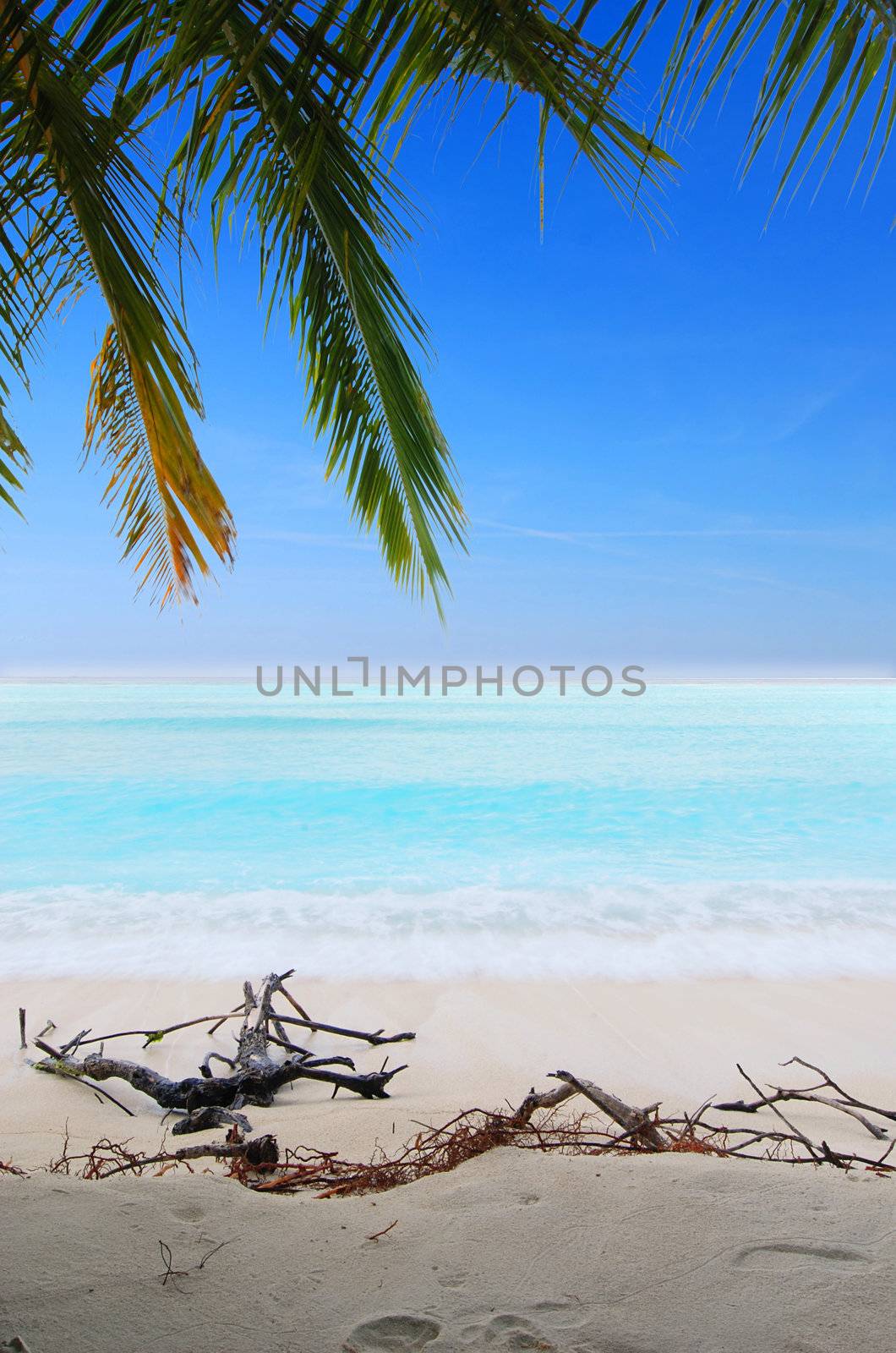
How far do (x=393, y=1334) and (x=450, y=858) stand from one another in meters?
6.36

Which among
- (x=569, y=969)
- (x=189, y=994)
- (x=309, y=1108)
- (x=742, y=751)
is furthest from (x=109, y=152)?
(x=742, y=751)

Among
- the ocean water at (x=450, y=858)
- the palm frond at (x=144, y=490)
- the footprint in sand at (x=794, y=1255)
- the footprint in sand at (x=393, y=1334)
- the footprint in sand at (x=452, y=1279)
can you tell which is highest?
the palm frond at (x=144, y=490)

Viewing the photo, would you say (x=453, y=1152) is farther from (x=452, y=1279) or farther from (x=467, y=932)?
(x=467, y=932)

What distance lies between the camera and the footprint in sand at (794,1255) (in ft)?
4.36

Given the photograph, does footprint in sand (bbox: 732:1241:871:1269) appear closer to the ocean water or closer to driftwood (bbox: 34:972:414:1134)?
driftwood (bbox: 34:972:414:1134)

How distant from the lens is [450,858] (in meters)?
7.50

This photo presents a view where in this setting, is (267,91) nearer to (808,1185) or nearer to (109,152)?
(109,152)

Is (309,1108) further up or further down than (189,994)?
further up

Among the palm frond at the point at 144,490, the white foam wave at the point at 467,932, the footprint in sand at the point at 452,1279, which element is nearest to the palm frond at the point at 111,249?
the palm frond at the point at 144,490

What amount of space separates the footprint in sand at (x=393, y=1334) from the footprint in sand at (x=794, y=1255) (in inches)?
21.7

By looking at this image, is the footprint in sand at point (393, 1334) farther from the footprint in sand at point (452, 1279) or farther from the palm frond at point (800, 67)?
the palm frond at point (800, 67)

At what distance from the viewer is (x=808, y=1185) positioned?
1.59m

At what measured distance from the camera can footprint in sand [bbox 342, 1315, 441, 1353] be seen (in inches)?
45.4

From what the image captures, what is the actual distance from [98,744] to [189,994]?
14606 mm
